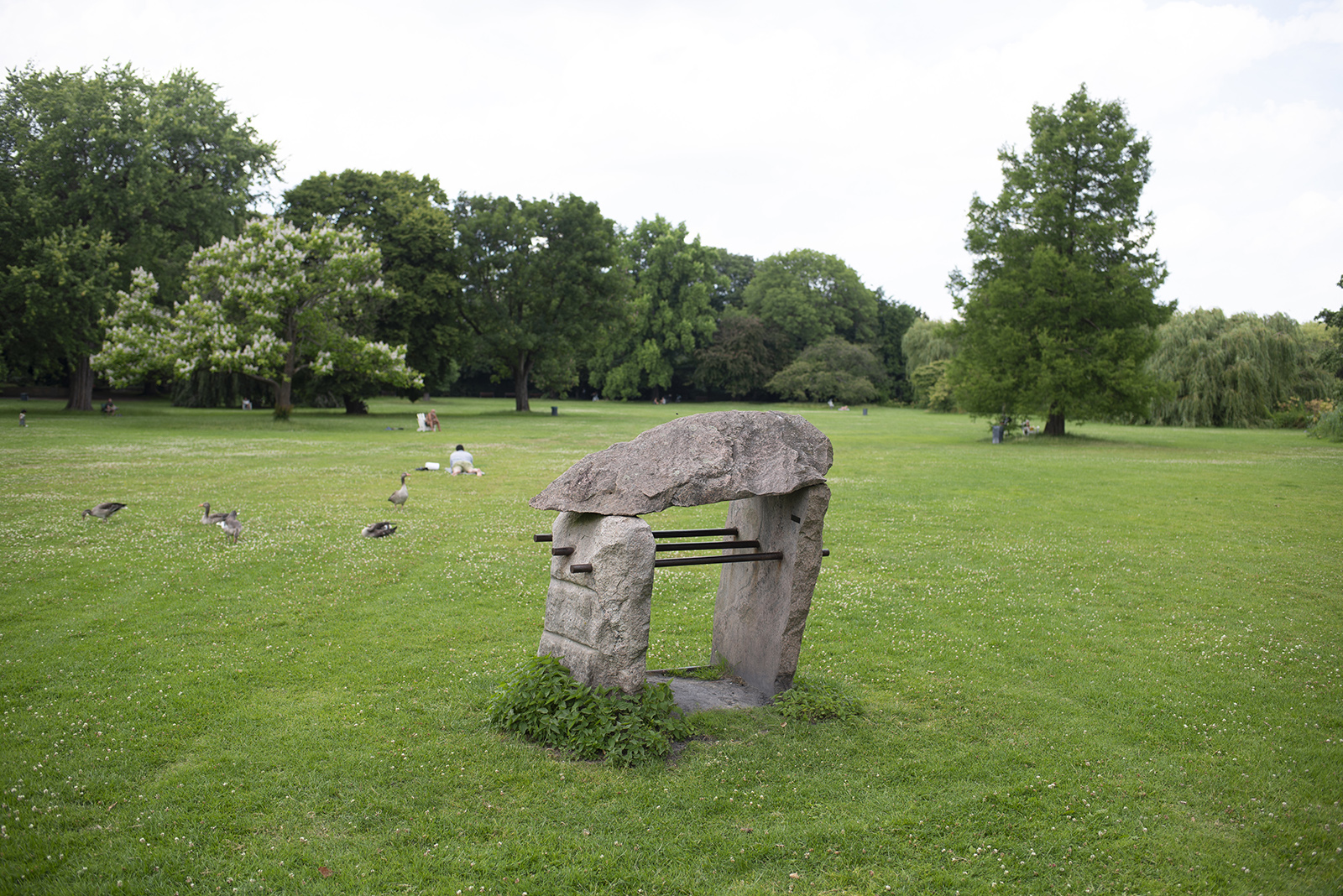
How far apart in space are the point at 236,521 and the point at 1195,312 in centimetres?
→ 5880

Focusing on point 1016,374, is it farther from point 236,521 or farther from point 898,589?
point 236,521

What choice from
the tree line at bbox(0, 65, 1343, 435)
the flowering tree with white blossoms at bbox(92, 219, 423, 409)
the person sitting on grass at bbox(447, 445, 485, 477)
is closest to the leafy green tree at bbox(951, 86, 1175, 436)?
the tree line at bbox(0, 65, 1343, 435)

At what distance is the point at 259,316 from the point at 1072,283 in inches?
1558

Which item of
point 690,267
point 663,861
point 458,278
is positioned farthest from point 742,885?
point 690,267

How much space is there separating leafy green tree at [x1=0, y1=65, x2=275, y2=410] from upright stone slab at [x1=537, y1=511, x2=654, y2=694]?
4262 centimetres

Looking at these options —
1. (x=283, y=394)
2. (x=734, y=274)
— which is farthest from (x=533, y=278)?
(x=734, y=274)

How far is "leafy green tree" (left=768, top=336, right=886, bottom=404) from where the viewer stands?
89.6 metres

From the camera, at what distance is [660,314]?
95.6m

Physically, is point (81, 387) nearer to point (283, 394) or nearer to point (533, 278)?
point (283, 394)

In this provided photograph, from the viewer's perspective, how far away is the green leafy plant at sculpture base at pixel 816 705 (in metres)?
7.71

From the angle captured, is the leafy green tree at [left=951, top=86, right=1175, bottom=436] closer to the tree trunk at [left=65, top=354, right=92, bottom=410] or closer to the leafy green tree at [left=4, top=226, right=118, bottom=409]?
the leafy green tree at [left=4, top=226, right=118, bottom=409]

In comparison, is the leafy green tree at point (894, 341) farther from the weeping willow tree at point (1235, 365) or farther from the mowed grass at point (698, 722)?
the mowed grass at point (698, 722)

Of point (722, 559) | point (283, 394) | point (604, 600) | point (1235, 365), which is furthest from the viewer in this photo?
point (1235, 365)

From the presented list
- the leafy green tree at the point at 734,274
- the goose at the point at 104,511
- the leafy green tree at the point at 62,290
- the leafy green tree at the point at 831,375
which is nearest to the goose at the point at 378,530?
the goose at the point at 104,511
